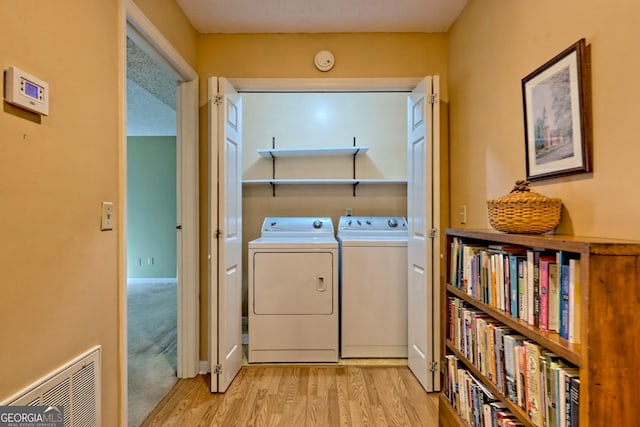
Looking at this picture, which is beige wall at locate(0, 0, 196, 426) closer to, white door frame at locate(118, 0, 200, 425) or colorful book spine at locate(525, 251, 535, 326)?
white door frame at locate(118, 0, 200, 425)

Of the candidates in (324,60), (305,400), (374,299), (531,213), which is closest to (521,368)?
(531,213)

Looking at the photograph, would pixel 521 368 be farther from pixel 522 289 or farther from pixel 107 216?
pixel 107 216

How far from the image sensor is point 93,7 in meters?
1.26

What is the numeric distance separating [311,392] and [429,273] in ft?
3.62

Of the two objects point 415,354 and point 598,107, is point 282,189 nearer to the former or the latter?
point 415,354

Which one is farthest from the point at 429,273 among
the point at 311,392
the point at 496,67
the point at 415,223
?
the point at 496,67

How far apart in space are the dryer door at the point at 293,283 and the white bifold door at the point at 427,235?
694mm

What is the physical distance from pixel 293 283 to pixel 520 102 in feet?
6.11

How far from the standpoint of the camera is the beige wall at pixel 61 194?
0.93m

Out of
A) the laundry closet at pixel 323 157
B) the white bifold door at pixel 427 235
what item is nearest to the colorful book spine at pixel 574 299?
the white bifold door at pixel 427 235

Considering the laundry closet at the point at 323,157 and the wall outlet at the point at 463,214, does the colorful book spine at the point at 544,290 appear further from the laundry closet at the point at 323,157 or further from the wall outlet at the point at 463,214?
the laundry closet at the point at 323,157

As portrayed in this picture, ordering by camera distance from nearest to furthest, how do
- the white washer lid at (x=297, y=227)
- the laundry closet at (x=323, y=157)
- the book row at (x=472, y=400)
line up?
the book row at (x=472, y=400) → the white washer lid at (x=297, y=227) → the laundry closet at (x=323, y=157)

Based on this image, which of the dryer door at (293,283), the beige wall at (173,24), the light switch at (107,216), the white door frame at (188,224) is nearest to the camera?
the light switch at (107,216)

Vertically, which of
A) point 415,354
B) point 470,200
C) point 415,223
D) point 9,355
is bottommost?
point 415,354
